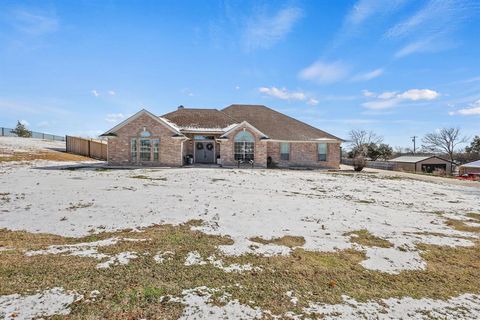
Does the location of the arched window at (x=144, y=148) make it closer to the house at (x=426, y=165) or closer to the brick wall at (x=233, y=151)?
the brick wall at (x=233, y=151)

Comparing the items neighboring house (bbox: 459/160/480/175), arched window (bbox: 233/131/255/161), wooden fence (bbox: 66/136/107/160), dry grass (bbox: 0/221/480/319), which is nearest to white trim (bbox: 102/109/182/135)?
arched window (bbox: 233/131/255/161)

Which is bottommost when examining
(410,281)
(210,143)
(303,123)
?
(410,281)

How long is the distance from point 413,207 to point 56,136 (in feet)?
185

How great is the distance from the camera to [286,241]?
228 inches

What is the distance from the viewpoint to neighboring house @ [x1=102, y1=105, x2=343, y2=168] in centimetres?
2239

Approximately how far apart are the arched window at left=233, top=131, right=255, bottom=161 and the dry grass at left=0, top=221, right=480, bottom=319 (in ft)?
60.4

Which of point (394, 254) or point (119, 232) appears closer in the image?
point (394, 254)

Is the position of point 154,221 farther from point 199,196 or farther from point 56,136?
point 56,136

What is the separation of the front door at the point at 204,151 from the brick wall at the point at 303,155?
17.7 ft

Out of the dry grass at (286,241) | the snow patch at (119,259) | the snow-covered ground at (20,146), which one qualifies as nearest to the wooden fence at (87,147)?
the snow-covered ground at (20,146)

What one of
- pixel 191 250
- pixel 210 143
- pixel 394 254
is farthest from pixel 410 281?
pixel 210 143

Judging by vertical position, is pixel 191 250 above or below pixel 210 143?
below

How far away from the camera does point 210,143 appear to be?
25203mm

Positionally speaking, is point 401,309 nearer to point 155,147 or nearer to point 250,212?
point 250,212
